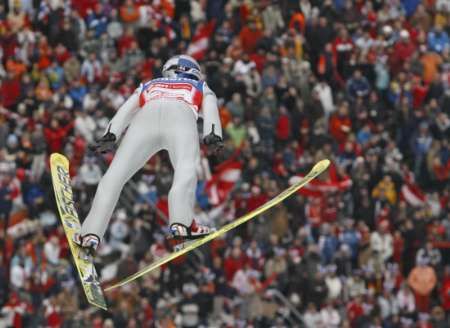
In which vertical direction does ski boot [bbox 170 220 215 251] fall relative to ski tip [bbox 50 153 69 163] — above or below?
below

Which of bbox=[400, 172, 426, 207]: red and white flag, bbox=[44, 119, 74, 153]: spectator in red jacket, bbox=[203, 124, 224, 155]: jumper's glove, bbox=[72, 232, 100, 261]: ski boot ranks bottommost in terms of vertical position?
bbox=[72, 232, 100, 261]: ski boot

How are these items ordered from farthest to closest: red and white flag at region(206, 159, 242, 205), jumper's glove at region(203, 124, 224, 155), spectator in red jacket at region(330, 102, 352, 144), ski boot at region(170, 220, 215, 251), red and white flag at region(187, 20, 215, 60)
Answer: red and white flag at region(187, 20, 215, 60) < spectator in red jacket at region(330, 102, 352, 144) < red and white flag at region(206, 159, 242, 205) < ski boot at region(170, 220, 215, 251) < jumper's glove at region(203, 124, 224, 155)

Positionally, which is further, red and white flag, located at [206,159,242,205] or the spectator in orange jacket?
red and white flag, located at [206,159,242,205]

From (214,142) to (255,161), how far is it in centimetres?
1050

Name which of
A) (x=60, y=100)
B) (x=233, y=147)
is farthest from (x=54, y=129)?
(x=233, y=147)

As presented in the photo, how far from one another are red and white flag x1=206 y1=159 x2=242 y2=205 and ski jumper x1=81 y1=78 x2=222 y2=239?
8964 millimetres

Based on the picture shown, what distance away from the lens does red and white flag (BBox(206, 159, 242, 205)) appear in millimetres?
28198

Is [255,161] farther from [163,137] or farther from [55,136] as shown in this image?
[163,137]

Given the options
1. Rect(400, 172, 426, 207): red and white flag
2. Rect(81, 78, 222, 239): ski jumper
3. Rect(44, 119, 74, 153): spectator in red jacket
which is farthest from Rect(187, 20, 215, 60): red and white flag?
Rect(81, 78, 222, 239): ski jumper

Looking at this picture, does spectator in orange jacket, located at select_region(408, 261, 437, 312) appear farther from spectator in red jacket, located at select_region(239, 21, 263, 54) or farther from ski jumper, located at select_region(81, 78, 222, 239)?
ski jumper, located at select_region(81, 78, 222, 239)

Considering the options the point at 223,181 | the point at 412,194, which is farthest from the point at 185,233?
the point at 412,194

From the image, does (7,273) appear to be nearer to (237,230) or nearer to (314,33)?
(237,230)

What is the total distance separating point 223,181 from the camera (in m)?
28.5

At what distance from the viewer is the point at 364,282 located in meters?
28.0
